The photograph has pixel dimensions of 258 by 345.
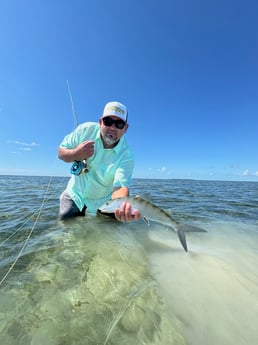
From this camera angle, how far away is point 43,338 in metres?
1.53

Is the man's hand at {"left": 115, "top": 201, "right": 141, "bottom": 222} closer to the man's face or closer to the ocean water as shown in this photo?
the ocean water

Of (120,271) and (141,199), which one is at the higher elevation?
(141,199)

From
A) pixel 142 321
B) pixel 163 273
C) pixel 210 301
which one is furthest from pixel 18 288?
pixel 210 301

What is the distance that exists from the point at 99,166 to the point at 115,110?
4.14ft

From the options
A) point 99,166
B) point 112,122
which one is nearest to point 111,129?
point 112,122

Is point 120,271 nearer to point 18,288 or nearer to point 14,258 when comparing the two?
point 18,288

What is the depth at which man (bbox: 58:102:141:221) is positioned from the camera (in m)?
3.84

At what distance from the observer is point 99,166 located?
4.38 m

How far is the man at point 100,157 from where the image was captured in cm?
384

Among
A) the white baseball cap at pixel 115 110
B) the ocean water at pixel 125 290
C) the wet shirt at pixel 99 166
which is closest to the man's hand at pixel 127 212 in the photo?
the ocean water at pixel 125 290

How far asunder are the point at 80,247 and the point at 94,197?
1648 mm

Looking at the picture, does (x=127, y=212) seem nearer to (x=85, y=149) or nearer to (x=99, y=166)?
(x=85, y=149)

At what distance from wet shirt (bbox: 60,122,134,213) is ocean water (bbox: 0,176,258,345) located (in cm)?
109

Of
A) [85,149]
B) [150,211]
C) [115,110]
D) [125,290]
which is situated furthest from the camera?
[115,110]
